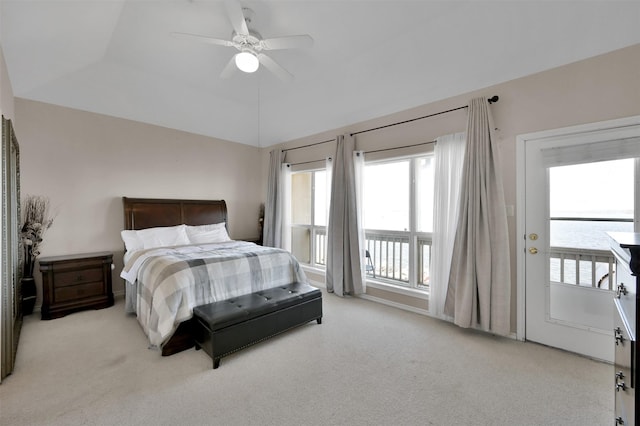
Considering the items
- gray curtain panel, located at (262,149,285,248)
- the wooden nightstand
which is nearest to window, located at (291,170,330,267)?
gray curtain panel, located at (262,149,285,248)

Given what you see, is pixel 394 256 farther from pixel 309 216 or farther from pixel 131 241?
pixel 131 241

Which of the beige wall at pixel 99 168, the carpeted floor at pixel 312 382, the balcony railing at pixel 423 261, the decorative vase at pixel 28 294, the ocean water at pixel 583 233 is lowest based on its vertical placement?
the carpeted floor at pixel 312 382

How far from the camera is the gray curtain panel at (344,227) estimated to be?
395 cm

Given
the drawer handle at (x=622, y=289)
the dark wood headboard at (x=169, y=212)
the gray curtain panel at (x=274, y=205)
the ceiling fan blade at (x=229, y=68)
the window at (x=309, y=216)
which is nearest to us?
the drawer handle at (x=622, y=289)

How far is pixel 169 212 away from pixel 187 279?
2.30 metres

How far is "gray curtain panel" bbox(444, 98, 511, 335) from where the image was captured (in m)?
2.71

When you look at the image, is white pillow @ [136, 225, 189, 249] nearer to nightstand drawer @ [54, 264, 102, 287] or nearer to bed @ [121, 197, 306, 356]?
bed @ [121, 197, 306, 356]

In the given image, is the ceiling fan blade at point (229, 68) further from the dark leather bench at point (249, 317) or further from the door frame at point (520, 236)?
the door frame at point (520, 236)

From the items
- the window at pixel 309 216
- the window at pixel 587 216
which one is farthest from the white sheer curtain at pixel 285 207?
the window at pixel 587 216

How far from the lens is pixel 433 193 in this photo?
10.8 ft

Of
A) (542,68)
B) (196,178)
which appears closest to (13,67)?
(196,178)

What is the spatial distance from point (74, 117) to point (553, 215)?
586cm

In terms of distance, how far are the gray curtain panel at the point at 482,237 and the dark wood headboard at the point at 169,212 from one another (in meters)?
3.98

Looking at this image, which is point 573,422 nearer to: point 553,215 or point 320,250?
point 553,215
